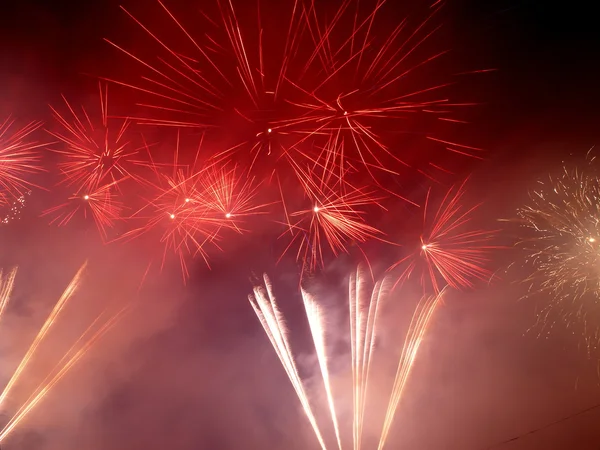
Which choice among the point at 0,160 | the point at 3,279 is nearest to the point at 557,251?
the point at 0,160

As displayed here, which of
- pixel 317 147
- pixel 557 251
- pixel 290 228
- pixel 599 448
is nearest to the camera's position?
pixel 317 147

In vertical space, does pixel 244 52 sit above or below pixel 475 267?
above

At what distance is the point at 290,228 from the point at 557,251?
6620 mm

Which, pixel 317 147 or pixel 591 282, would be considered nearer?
pixel 317 147

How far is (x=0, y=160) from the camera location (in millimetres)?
7586

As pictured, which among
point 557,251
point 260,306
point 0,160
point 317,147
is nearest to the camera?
point 317,147

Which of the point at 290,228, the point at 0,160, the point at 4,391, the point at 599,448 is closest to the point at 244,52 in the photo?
the point at 290,228

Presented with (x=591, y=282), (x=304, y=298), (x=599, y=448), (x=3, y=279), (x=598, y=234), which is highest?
(x=3, y=279)

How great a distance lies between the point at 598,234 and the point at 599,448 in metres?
13.5

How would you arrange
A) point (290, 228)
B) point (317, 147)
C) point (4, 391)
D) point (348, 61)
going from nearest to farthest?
point (348, 61)
point (317, 147)
point (290, 228)
point (4, 391)

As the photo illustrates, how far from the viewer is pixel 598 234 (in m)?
8.45

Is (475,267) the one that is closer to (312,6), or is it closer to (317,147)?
(317,147)

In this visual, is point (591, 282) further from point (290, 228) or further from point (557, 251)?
point (290, 228)

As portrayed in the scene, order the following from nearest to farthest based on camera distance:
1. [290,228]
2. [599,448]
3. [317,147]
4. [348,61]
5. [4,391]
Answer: [348,61] → [317,147] → [290,228] → [4,391] → [599,448]
